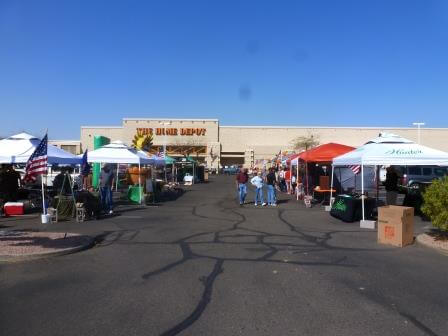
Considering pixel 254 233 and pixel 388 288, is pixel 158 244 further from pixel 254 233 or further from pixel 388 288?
pixel 388 288

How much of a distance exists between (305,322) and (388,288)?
2.16 meters

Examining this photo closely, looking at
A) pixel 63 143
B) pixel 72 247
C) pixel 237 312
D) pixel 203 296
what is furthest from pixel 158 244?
pixel 63 143

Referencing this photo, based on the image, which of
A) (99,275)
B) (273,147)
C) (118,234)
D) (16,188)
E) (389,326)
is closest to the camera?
(389,326)

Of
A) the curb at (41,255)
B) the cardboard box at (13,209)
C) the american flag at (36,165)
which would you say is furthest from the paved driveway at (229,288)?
the cardboard box at (13,209)

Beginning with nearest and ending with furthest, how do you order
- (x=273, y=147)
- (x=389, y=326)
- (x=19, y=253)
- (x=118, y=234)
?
1. (x=389, y=326)
2. (x=19, y=253)
3. (x=118, y=234)
4. (x=273, y=147)

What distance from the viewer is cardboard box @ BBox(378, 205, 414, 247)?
442 inches

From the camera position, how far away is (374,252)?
34.4 ft

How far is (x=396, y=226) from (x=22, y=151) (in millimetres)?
12717

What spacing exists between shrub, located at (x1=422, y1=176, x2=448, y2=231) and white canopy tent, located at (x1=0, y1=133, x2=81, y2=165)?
1267cm

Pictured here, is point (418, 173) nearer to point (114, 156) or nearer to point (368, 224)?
point (114, 156)

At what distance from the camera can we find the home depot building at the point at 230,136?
4023 inches

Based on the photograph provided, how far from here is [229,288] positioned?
725 cm

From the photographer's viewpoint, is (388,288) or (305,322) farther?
(388,288)

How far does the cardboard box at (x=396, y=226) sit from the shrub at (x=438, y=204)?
1.56 ft
